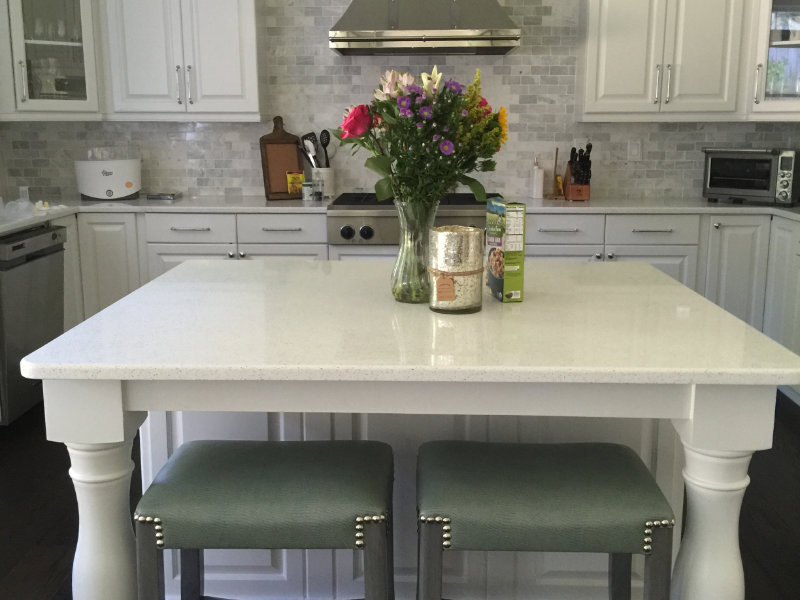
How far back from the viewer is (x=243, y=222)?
13.9ft

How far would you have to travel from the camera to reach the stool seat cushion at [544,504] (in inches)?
60.2

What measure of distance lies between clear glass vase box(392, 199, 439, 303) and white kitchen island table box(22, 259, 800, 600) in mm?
151

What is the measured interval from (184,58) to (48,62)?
68cm

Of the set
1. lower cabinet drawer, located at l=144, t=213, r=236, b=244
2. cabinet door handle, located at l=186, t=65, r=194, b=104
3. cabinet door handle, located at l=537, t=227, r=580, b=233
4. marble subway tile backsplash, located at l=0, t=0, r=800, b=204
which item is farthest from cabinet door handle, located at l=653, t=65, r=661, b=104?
cabinet door handle, located at l=186, t=65, r=194, b=104

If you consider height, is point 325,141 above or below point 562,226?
above

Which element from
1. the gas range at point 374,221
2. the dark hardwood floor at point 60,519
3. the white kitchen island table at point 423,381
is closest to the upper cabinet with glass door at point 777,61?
the gas range at point 374,221

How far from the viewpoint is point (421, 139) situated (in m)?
1.76

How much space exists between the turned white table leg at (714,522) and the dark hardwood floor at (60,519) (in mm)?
891

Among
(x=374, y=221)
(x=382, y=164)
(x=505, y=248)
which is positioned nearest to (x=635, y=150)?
(x=374, y=221)

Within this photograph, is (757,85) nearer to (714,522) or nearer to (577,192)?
(577,192)

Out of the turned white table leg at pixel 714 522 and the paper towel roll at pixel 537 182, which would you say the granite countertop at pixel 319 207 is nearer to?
the paper towel roll at pixel 537 182

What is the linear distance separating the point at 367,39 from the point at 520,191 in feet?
4.10

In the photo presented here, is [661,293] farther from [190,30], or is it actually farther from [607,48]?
[190,30]

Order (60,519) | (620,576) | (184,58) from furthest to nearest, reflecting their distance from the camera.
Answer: (184,58), (60,519), (620,576)
